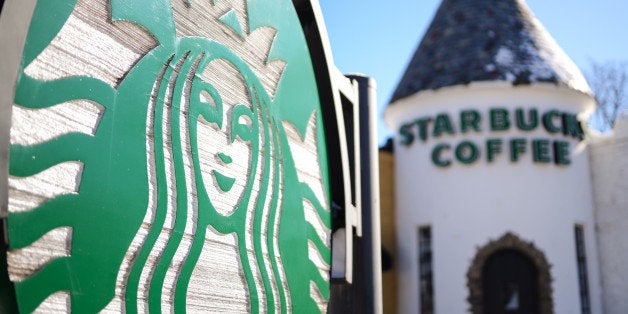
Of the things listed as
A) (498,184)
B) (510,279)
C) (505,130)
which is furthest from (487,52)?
(510,279)

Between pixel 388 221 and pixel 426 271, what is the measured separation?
1233 millimetres

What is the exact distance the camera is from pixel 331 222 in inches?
104

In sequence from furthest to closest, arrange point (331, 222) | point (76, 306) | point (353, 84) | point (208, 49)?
1. point (353, 84)
2. point (331, 222)
3. point (208, 49)
4. point (76, 306)

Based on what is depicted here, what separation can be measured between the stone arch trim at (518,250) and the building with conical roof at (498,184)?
0.02 metres

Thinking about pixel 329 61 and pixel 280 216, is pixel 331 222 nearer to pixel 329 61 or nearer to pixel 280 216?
pixel 280 216

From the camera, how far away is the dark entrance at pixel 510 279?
1234 cm

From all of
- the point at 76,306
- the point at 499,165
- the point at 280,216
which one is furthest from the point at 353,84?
the point at 499,165

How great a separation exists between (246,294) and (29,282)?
852 millimetres

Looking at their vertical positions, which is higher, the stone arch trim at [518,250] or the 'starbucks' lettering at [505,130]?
the 'starbucks' lettering at [505,130]

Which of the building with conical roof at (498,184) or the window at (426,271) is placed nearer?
the building with conical roof at (498,184)

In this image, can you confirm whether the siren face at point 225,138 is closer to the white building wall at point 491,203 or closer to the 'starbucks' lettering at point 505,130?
the white building wall at point 491,203

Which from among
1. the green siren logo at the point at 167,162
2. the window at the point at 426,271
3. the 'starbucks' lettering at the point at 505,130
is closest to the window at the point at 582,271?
the 'starbucks' lettering at the point at 505,130

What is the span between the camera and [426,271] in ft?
42.6

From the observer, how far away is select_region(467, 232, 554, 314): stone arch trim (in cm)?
1216
